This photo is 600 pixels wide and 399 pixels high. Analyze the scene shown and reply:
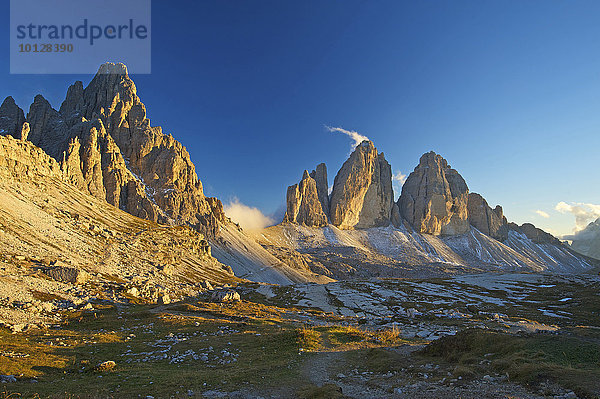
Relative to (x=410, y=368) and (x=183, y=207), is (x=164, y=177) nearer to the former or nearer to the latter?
(x=183, y=207)

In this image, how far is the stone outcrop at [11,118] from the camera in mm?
156500

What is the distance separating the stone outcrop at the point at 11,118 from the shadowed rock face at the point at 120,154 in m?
0.83

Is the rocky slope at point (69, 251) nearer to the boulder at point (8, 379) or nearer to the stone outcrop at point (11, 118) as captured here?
the boulder at point (8, 379)

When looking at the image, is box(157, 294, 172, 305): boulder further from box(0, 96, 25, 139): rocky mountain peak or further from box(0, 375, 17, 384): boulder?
box(0, 96, 25, 139): rocky mountain peak

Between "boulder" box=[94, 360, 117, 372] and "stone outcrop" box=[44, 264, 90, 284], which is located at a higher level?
"stone outcrop" box=[44, 264, 90, 284]

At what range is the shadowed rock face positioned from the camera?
147250 mm

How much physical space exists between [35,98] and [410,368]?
232m

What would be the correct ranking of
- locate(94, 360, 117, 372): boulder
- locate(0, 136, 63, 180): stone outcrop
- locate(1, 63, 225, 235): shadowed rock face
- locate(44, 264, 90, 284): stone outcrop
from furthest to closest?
1. locate(1, 63, 225, 235): shadowed rock face
2. locate(0, 136, 63, 180): stone outcrop
3. locate(44, 264, 90, 284): stone outcrop
4. locate(94, 360, 117, 372): boulder

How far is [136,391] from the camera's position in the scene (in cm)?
1400

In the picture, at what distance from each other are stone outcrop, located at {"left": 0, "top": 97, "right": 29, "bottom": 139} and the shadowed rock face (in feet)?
2.73

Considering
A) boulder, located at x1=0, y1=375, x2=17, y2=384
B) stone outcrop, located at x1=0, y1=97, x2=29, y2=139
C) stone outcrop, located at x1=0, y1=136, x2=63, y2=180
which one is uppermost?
stone outcrop, located at x1=0, y1=97, x2=29, y2=139

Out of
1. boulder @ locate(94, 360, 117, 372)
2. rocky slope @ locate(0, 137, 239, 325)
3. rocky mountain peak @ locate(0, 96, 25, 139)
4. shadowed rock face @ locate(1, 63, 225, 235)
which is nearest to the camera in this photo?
boulder @ locate(94, 360, 117, 372)

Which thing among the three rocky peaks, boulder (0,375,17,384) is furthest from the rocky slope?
the three rocky peaks

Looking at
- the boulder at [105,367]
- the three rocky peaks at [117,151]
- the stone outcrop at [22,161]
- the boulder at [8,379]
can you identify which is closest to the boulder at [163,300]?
the boulder at [105,367]
